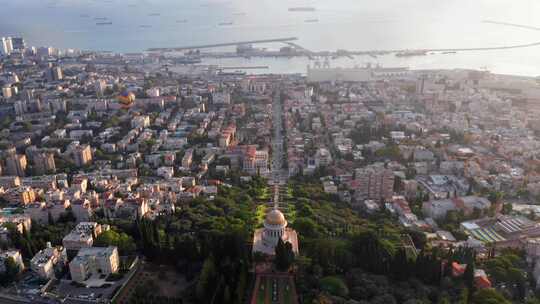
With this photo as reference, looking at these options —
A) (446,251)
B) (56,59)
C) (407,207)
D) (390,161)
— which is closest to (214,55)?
(56,59)

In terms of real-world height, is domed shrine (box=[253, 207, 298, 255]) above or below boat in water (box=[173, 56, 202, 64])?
below

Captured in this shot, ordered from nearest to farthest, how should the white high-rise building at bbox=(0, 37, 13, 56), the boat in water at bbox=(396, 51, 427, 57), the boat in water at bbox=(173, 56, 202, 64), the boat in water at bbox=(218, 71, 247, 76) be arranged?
1. the boat in water at bbox=(218, 71, 247, 76)
2. the boat in water at bbox=(173, 56, 202, 64)
3. the boat in water at bbox=(396, 51, 427, 57)
4. the white high-rise building at bbox=(0, 37, 13, 56)

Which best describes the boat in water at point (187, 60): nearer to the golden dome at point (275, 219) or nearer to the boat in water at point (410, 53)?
the boat in water at point (410, 53)

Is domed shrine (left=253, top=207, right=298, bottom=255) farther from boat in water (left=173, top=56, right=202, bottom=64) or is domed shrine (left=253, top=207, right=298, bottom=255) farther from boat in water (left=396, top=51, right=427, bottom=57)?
boat in water (left=396, top=51, right=427, bottom=57)

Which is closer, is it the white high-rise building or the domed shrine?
the domed shrine

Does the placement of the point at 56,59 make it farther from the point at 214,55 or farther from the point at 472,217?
the point at 472,217

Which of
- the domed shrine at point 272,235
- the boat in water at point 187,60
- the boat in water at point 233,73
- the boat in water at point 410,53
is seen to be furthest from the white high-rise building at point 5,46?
the domed shrine at point 272,235

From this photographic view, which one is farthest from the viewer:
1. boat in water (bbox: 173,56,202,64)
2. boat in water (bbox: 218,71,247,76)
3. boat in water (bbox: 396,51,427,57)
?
boat in water (bbox: 396,51,427,57)

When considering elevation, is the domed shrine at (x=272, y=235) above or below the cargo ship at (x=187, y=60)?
below

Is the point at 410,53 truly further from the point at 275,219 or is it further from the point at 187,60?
the point at 275,219

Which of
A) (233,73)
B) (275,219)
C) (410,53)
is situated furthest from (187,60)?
(275,219)

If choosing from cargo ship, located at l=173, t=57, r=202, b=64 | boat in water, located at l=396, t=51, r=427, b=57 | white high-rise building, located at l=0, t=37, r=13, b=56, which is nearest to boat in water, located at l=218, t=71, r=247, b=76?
cargo ship, located at l=173, t=57, r=202, b=64
